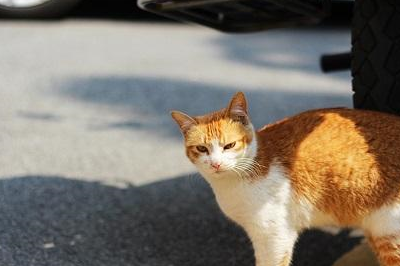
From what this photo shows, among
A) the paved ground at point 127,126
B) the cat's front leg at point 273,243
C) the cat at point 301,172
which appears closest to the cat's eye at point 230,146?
the cat at point 301,172

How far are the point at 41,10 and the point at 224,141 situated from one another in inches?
152

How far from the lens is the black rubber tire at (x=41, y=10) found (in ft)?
17.5

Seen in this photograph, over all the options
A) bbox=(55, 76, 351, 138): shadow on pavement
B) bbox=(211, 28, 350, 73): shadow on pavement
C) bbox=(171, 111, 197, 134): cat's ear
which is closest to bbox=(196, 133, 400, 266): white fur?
bbox=(171, 111, 197, 134): cat's ear

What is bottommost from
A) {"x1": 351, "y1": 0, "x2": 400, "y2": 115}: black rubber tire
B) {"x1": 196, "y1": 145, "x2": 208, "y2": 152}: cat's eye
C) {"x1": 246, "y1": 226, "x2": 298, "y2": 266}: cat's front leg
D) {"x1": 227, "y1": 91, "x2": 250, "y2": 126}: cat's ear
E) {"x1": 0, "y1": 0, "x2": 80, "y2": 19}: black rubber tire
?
{"x1": 0, "y1": 0, "x2": 80, "y2": 19}: black rubber tire

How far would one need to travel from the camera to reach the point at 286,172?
1.93 metres

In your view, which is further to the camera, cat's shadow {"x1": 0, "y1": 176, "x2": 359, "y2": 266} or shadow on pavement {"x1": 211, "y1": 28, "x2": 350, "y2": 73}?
shadow on pavement {"x1": 211, "y1": 28, "x2": 350, "y2": 73}

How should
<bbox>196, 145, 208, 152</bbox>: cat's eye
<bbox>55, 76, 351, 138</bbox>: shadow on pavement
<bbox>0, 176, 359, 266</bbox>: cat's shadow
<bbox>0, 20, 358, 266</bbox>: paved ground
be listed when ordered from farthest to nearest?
<bbox>55, 76, 351, 138</bbox>: shadow on pavement → <bbox>0, 20, 358, 266</bbox>: paved ground → <bbox>0, 176, 359, 266</bbox>: cat's shadow → <bbox>196, 145, 208, 152</bbox>: cat's eye

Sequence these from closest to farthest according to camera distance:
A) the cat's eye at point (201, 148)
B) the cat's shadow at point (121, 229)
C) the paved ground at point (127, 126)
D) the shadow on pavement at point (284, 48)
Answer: the cat's eye at point (201, 148) < the cat's shadow at point (121, 229) < the paved ground at point (127, 126) < the shadow on pavement at point (284, 48)

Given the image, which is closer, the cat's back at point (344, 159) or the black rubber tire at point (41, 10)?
the cat's back at point (344, 159)

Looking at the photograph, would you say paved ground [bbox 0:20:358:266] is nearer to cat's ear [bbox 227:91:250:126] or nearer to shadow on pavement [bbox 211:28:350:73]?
shadow on pavement [bbox 211:28:350:73]

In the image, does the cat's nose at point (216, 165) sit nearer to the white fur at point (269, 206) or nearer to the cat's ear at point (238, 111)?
the white fur at point (269, 206)

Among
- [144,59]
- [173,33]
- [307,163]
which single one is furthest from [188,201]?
[173,33]

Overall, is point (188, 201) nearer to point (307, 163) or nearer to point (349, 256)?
point (349, 256)

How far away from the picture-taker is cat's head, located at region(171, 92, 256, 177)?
1.89 m
